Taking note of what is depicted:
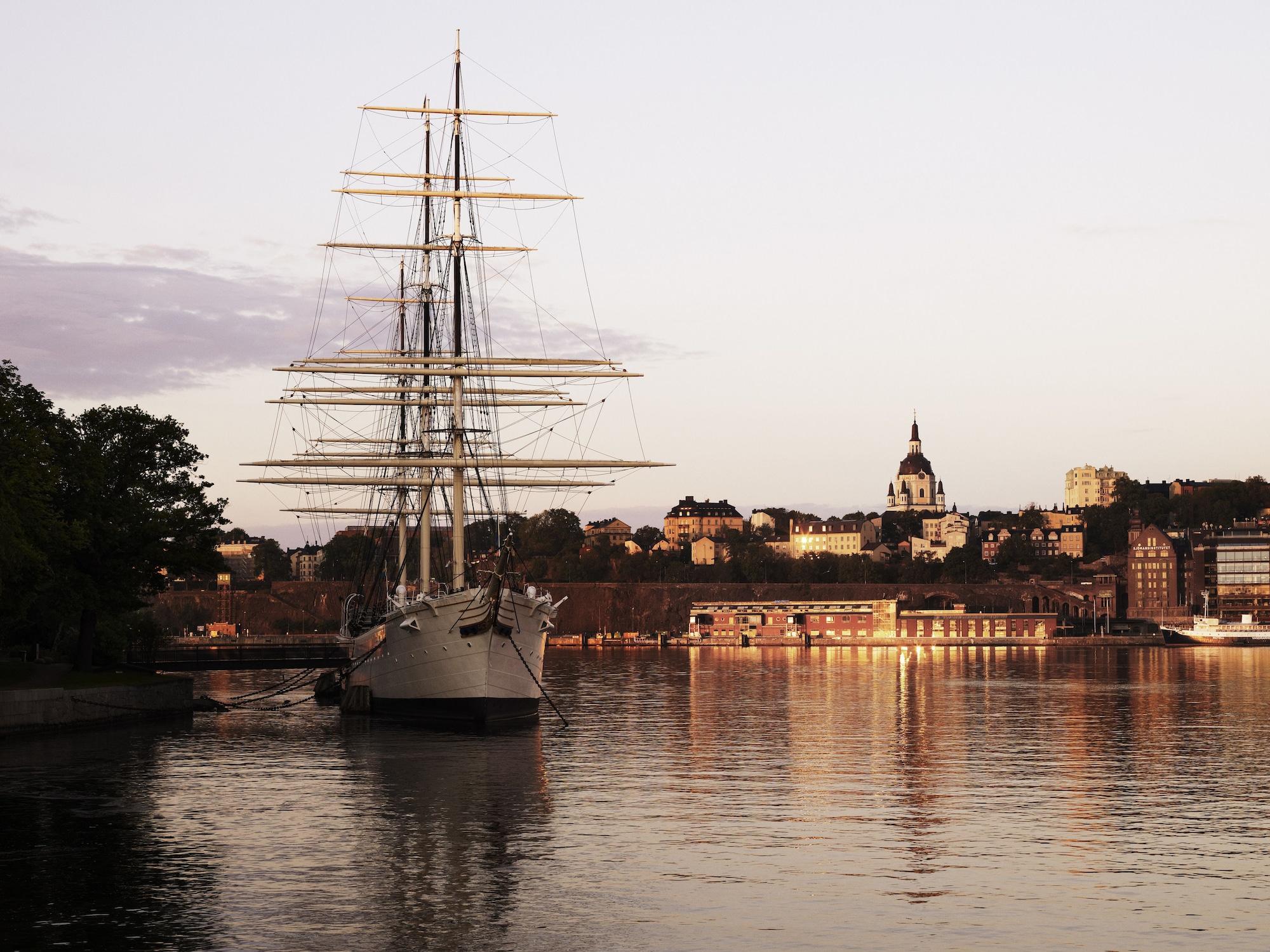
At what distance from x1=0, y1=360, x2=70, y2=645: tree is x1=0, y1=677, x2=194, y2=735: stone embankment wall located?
392cm

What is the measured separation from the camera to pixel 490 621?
61906mm

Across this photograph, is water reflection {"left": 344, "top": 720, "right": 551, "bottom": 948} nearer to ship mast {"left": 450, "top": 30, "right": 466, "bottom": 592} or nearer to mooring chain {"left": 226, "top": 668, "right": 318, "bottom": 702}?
ship mast {"left": 450, "top": 30, "right": 466, "bottom": 592}

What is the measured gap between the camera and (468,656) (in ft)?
208

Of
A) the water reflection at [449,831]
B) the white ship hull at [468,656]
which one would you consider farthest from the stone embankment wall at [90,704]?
the water reflection at [449,831]

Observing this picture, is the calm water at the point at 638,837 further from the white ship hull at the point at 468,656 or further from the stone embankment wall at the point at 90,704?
the white ship hull at the point at 468,656

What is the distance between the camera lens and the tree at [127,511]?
67.9 metres

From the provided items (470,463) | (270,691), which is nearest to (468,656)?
(470,463)

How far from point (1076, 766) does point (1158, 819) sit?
13235 mm

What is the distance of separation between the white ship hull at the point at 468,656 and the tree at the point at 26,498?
13946 mm

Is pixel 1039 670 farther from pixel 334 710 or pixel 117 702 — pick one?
pixel 117 702

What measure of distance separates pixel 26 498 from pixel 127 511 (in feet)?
35.6

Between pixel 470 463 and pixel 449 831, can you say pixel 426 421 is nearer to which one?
pixel 470 463

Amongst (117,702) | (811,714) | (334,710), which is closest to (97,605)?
(117,702)

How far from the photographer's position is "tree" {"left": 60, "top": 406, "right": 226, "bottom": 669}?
67.9 metres
